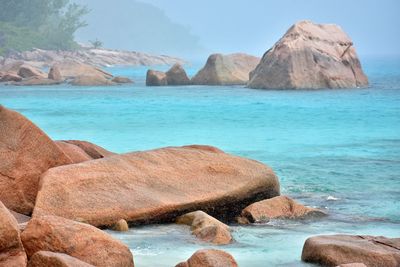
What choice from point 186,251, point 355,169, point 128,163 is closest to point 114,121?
point 355,169

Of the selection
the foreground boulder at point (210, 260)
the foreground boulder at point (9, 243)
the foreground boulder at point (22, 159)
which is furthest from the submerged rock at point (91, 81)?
the foreground boulder at point (9, 243)

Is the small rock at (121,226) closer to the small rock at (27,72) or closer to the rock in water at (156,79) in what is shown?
the rock in water at (156,79)

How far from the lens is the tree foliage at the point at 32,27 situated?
78.7m

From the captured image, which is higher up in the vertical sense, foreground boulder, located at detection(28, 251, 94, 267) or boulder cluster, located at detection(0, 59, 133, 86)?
foreground boulder, located at detection(28, 251, 94, 267)

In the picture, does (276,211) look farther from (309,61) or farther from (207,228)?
(309,61)

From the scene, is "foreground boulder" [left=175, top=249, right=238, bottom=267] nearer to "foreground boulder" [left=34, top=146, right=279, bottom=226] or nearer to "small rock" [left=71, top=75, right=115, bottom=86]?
"foreground boulder" [left=34, top=146, right=279, bottom=226]

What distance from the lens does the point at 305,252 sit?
8.06m

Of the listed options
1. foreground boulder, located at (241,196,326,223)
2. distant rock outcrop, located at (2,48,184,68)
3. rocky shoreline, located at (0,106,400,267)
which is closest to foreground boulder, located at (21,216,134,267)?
rocky shoreline, located at (0,106,400,267)

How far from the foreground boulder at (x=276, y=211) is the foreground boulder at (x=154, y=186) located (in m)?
0.19

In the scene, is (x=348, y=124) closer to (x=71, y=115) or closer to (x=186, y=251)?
(x=71, y=115)

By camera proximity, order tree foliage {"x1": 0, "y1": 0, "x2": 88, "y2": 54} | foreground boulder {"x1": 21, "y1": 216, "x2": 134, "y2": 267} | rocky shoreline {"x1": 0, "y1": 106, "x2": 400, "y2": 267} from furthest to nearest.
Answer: tree foliage {"x1": 0, "y1": 0, "x2": 88, "y2": 54} → rocky shoreline {"x1": 0, "y1": 106, "x2": 400, "y2": 267} → foreground boulder {"x1": 21, "y1": 216, "x2": 134, "y2": 267}

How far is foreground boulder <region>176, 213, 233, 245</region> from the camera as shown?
8.84m

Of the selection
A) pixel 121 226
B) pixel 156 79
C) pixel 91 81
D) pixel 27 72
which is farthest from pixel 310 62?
pixel 121 226

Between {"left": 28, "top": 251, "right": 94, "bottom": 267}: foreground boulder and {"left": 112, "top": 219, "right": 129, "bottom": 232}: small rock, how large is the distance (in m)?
2.86
